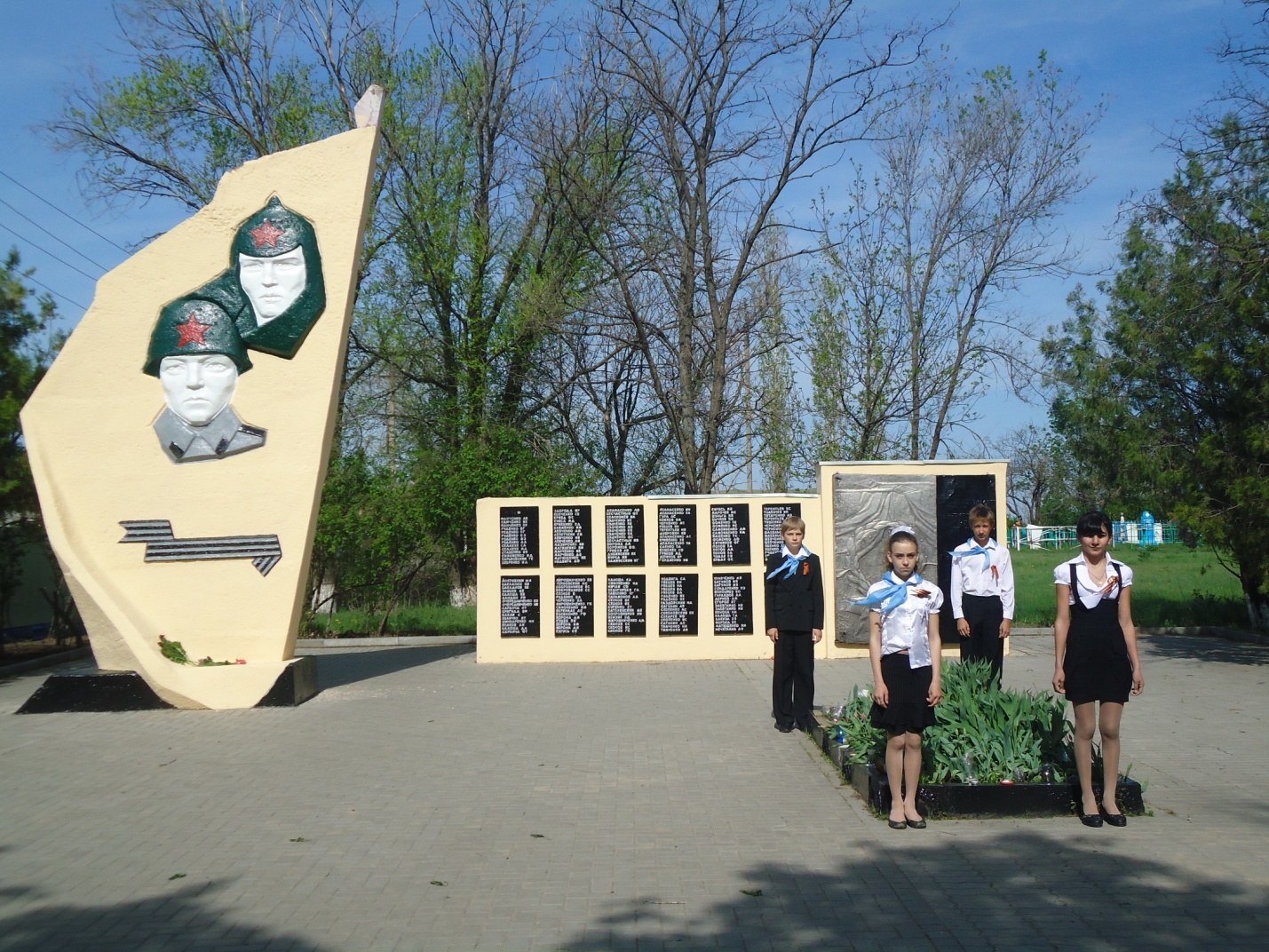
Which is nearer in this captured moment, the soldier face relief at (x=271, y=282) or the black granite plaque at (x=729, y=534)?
the soldier face relief at (x=271, y=282)

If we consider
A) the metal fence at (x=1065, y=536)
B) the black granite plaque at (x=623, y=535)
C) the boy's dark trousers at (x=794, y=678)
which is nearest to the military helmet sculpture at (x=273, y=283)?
the black granite plaque at (x=623, y=535)

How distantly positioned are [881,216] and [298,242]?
12.9m

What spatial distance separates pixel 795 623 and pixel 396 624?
37.9ft

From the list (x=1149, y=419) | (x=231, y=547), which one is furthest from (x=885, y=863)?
(x=1149, y=419)


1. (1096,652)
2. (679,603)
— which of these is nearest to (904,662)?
(1096,652)

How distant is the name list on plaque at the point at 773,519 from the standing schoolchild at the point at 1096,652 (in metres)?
7.41

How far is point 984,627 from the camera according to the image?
30.1ft

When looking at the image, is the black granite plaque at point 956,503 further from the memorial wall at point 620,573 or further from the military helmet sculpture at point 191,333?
the military helmet sculpture at point 191,333

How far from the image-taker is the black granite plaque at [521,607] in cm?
1395

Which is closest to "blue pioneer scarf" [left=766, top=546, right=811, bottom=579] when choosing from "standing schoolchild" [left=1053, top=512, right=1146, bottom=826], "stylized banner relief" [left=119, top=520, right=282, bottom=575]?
"standing schoolchild" [left=1053, top=512, right=1146, bottom=826]

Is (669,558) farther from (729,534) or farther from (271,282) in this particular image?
(271,282)

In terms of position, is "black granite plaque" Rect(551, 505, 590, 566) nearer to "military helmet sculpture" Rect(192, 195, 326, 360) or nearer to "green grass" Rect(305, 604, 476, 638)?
"military helmet sculpture" Rect(192, 195, 326, 360)

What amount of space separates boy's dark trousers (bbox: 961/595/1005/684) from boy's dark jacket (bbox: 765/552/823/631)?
4.05 feet

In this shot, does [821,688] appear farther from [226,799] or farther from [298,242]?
[298,242]
